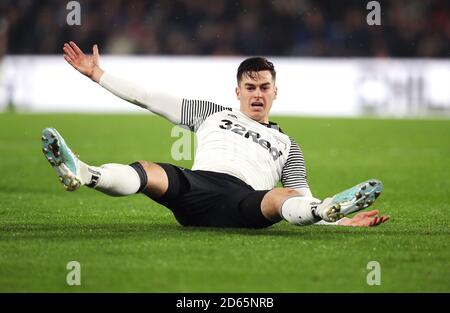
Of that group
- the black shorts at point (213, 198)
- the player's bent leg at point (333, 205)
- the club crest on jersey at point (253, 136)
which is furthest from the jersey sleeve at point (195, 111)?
the player's bent leg at point (333, 205)

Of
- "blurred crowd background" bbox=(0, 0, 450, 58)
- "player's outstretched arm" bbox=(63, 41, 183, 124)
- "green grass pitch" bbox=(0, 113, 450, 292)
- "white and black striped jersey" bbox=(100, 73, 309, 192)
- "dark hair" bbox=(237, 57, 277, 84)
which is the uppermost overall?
"blurred crowd background" bbox=(0, 0, 450, 58)

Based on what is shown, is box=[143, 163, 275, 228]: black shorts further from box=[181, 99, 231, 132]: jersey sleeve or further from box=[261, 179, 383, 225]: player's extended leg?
box=[181, 99, 231, 132]: jersey sleeve

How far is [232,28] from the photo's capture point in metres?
28.0

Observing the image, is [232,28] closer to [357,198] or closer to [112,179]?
[112,179]

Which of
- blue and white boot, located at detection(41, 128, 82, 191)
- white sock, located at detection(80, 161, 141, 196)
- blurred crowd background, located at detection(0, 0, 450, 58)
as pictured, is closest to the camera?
blue and white boot, located at detection(41, 128, 82, 191)

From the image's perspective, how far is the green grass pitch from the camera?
19.6ft

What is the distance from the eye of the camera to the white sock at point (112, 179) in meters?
7.04

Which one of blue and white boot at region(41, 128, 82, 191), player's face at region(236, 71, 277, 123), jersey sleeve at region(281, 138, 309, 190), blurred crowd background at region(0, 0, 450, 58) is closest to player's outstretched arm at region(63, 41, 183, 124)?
player's face at region(236, 71, 277, 123)

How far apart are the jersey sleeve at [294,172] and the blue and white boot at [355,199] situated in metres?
1.11

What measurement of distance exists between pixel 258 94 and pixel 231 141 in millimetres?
459

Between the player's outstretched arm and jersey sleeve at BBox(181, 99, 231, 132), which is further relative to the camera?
jersey sleeve at BBox(181, 99, 231, 132)

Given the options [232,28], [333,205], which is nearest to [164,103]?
[333,205]
